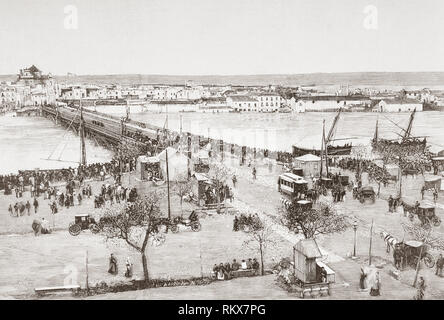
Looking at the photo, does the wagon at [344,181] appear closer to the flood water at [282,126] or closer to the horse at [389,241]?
the flood water at [282,126]

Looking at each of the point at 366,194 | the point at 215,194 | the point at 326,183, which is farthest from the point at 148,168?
the point at 366,194

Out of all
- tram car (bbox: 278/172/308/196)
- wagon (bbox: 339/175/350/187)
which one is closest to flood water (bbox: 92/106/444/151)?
wagon (bbox: 339/175/350/187)

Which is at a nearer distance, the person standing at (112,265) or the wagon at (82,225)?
the person standing at (112,265)

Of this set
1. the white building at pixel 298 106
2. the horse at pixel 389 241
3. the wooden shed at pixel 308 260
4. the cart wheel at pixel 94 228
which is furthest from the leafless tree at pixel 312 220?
the white building at pixel 298 106

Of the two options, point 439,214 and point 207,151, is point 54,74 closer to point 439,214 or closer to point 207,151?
point 207,151

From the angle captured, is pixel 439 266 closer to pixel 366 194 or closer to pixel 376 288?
pixel 376 288

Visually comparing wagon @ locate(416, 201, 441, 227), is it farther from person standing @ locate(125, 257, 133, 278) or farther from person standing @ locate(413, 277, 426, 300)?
person standing @ locate(125, 257, 133, 278)
